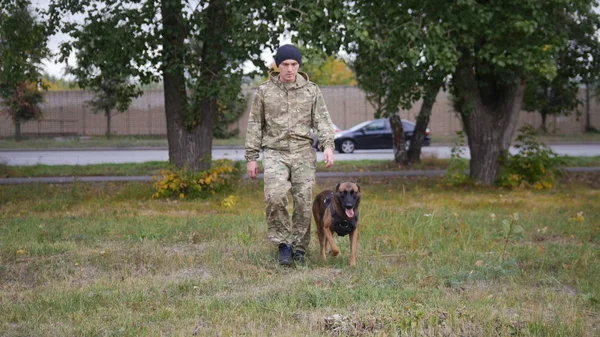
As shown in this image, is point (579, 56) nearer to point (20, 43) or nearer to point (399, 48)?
point (399, 48)

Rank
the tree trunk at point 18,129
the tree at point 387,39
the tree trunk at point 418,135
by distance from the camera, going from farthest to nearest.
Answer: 1. the tree trunk at point 18,129
2. the tree trunk at point 418,135
3. the tree at point 387,39

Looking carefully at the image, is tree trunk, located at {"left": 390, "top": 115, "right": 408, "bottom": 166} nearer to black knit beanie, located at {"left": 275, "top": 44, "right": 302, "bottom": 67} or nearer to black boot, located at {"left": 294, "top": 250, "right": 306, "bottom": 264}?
black boot, located at {"left": 294, "top": 250, "right": 306, "bottom": 264}

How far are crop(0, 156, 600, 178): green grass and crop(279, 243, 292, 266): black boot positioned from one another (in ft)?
38.1

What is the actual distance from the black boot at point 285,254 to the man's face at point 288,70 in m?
1.60

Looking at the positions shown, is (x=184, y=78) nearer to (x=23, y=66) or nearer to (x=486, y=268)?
(x=23, y=66)

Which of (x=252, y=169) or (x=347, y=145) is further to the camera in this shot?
(x=347, y=145)

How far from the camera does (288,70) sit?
6648 millimetres

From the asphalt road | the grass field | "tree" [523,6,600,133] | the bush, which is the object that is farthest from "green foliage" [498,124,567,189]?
the asphalt road

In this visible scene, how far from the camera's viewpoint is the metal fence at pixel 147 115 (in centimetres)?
4131

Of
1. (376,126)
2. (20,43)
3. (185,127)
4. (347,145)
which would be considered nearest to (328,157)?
(185,127)

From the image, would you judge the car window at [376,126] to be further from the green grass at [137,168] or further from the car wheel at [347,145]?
the green grass at [137,168]

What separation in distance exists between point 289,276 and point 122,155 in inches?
870

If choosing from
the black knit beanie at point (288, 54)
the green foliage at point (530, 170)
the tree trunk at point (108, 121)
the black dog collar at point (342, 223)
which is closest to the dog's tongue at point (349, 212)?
the black dog collar at point (342, 223)

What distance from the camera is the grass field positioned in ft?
15.8
